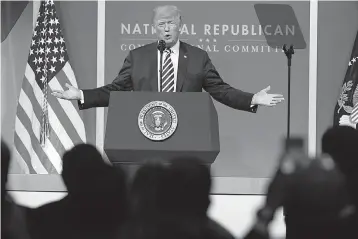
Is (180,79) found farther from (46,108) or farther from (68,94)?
(46,108)

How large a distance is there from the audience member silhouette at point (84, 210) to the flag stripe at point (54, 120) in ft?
3.86

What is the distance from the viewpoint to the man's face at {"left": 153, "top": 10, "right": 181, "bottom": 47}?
12.0 ft

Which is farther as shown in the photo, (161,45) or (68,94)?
(68,94)

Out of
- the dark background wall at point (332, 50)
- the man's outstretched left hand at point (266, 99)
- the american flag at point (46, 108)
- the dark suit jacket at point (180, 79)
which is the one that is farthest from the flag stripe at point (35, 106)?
the man's outstretched left hand at point (266, 99)

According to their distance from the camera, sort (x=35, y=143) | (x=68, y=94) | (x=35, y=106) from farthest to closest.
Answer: (x=35, y=106) < (x=35, y=143) < (x=68, y=94)

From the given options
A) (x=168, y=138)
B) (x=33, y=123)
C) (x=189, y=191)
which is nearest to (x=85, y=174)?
(x=189, y=191)

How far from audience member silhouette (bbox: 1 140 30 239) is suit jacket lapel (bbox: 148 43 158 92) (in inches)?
29.4

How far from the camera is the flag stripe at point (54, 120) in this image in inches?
196

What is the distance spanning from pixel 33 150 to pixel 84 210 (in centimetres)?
107

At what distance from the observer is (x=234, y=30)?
5.38 metres

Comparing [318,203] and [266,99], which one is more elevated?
[266,99]

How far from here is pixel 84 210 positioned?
3.73m

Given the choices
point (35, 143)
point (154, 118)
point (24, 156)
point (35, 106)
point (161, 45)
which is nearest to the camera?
point (154, 118)

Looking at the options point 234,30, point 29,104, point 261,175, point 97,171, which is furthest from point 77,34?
point 97,171
